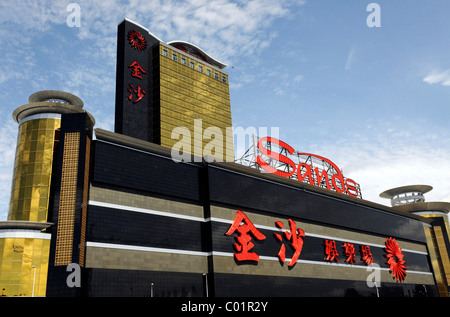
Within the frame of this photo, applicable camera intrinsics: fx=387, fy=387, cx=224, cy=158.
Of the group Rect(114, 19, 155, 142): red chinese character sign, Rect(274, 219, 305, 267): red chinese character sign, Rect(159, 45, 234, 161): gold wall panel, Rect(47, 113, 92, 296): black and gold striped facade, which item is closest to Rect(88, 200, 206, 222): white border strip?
Rect(47, 113, 92, 296): black and gold striped facade

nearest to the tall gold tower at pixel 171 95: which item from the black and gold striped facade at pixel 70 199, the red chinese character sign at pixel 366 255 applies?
the black and gold striped facade at pixel 70 199

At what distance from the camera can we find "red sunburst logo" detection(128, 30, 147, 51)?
6650 centimetres

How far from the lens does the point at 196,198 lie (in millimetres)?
53125

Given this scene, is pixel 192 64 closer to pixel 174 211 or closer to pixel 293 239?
pixel 174 211

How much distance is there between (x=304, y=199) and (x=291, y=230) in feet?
25.2

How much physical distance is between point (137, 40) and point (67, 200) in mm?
35268

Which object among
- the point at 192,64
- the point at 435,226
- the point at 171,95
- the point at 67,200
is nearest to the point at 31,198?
the point at 67,200

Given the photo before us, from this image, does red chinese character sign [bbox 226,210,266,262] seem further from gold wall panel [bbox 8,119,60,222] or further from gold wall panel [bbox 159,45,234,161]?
gold wall panel [bbox 8,119,60,222]

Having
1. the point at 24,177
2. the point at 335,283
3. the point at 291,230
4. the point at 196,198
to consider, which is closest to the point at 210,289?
the point at 196,198

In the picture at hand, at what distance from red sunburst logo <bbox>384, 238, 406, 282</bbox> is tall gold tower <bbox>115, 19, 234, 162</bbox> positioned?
130 feet

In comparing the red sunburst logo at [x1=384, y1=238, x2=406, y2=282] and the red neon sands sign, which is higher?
the red neon sands sign

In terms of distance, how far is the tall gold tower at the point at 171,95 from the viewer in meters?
62.8
